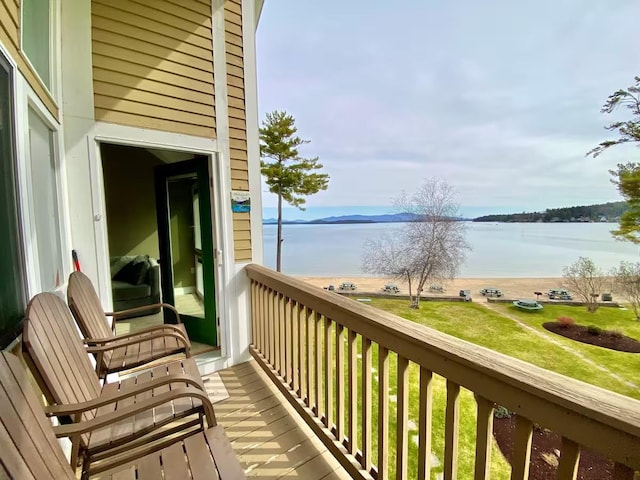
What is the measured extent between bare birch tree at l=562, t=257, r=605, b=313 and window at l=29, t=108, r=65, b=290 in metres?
16.2

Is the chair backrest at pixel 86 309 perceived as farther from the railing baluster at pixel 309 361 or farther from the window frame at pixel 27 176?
the railing baluster at pixel 309 361

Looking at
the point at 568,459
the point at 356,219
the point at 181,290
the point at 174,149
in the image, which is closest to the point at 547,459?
the point at 568,459

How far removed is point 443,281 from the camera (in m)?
15.1

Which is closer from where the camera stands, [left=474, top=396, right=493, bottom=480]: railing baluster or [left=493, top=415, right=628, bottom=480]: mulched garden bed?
[left=474, top=396, right=493, bottom=480]: railing baluster

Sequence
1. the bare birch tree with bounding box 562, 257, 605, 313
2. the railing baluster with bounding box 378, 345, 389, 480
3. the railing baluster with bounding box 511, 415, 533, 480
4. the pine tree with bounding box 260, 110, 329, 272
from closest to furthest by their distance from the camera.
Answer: the railing baluster with bounding box 511, 415, 533, 480 → the railing baluster with bounding box 378, 345, 389, 480 → the bare birch tree with bounding box 562, 257, 605, 313 → the pine tree with bounding box 260, 110, 329, 272

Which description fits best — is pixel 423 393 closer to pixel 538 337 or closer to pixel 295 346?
pixel 295 346

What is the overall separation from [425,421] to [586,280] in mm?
15399

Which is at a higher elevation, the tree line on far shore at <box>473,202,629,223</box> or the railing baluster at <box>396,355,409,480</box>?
the tree line on far shore at <box>473,202,629,223</box>

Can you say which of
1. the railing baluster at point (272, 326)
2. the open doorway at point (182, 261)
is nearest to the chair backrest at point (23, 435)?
the railing baluster at point (272, 326)

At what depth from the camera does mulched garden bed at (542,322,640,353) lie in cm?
920

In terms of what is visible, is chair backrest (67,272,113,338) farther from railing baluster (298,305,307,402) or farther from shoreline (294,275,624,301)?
shoreline (294,275,624,301)

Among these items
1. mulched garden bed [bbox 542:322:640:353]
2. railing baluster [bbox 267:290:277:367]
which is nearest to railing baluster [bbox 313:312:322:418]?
railing baluster [bbox 267:290:277:367]

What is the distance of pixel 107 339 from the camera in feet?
6.00

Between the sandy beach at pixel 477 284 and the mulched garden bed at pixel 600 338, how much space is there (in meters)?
4.80
